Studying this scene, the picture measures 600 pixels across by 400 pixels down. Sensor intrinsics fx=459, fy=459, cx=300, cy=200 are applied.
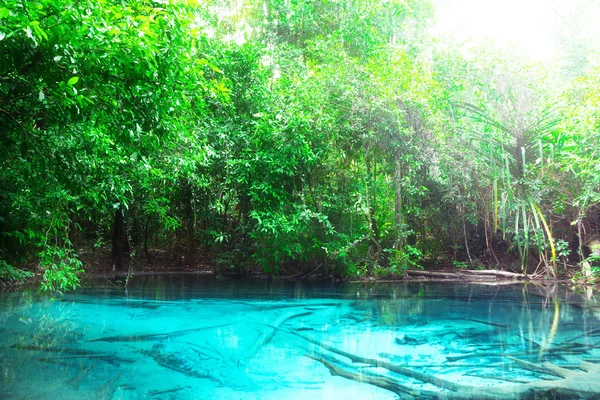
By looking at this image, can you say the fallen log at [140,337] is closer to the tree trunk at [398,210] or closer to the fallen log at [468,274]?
the tree trunk at [398,210]

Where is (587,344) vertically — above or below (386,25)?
below

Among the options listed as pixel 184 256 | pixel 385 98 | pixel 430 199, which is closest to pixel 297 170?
pixel 385 98

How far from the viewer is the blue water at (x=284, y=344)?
281 cm

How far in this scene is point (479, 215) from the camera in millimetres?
10039

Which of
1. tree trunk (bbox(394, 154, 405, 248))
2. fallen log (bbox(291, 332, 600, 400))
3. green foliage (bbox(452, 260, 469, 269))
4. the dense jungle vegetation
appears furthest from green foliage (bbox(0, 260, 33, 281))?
green foliage (bbox(452, 260, 469, 269))

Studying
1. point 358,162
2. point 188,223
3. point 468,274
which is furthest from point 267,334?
point 188,223

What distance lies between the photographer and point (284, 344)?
3.99 metres

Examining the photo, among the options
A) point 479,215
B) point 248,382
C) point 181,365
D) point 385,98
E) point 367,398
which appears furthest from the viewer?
point 479,215

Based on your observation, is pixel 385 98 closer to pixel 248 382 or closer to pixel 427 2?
pixel 427 2

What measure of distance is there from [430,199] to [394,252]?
1679 millimetres

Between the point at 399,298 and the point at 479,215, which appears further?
the point at 479,215

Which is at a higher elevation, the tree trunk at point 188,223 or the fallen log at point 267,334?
the tree trunk at point 188,223

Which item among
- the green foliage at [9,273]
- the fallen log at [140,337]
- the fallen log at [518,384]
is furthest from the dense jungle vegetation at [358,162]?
the fallen log at [518,384]

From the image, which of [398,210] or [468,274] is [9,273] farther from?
[468,274]
